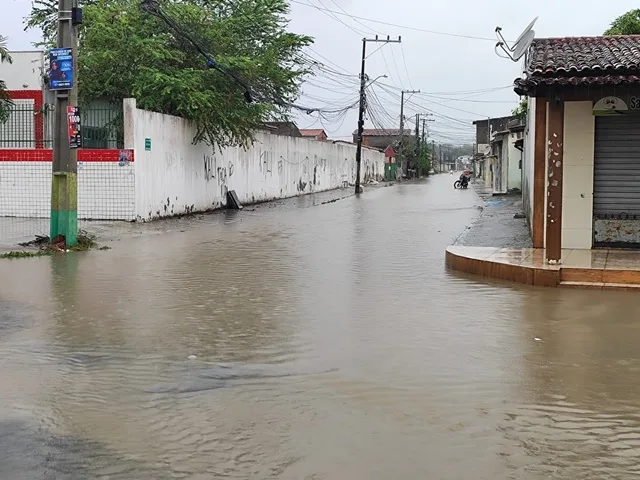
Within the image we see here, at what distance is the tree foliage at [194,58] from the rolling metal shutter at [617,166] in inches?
494

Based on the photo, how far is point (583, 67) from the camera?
37.8 ft

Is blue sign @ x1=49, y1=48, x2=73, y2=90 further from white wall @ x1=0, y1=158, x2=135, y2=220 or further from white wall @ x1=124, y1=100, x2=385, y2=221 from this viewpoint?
white wall @ x1=0, y1=158, x2=135, y2=220

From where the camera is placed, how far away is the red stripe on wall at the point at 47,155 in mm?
20656

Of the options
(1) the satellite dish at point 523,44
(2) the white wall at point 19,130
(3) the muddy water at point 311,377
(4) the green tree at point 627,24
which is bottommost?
(3) the muddy water at point 311,377

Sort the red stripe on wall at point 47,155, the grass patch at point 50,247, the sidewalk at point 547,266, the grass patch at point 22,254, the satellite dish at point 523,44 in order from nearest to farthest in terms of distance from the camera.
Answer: the sidewalk at point 547,266
the grass patch at point 22,254
the grass patch at point 50,247
the satellite dish at point 523,44
the red stripe on wall at point 47,155

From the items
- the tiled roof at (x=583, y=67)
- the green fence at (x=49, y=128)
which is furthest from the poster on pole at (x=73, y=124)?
the tiled roof at (x=583, y=67)

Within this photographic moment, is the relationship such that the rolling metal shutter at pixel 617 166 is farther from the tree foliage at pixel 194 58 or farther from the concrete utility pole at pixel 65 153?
the tree foliage at pixel 194 58

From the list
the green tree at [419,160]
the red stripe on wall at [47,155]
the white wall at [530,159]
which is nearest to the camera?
the white wall at [530,159]

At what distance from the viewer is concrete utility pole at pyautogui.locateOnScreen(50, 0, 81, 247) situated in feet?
47.7

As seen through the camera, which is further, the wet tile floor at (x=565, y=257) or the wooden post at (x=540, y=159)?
the wooden post at (x=540, y=159)

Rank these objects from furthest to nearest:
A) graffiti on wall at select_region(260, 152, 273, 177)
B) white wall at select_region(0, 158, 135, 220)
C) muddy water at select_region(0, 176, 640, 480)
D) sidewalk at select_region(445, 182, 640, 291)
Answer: graffiti on wall at select_region(260, 152, 273, 177) → white wall at select_region(0, 158, 135, 220) → sidewalk at select_region(445, 182, 640, 291) → muddy water at select_region(0, 176, 640, 480)

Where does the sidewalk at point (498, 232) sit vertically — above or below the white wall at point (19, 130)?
below

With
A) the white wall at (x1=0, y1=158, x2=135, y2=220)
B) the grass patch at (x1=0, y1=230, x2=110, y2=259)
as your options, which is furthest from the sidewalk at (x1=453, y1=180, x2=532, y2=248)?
the white wall at (x1=0, y1=158, x2=135, y2=220)

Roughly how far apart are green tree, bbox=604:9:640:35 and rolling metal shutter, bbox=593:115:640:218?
16.8 meters
